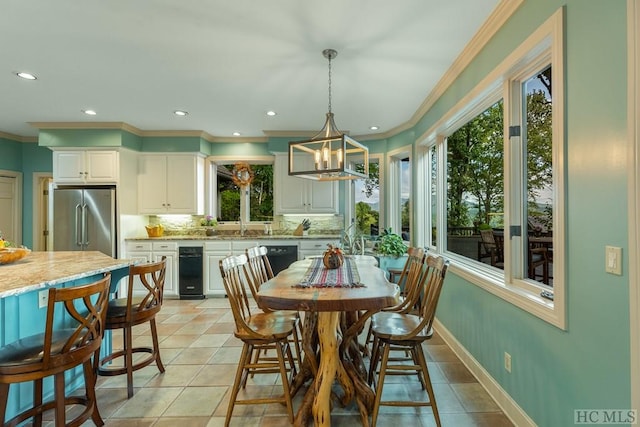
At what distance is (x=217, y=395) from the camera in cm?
229

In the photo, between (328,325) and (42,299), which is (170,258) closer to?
(42,299)

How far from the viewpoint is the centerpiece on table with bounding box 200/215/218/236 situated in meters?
5.32

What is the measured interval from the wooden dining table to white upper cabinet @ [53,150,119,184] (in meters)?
3.94

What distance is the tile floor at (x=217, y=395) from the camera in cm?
199

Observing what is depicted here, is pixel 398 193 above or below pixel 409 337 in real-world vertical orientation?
above

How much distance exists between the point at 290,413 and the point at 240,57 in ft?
9.06

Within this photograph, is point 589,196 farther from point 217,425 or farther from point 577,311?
point 217,425

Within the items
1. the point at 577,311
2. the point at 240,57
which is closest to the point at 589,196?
the point at 577,311

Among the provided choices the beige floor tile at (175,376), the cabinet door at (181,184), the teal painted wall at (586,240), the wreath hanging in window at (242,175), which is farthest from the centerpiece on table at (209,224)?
the teal painted wall at (586,240)

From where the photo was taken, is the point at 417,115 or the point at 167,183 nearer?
the point at 417,115

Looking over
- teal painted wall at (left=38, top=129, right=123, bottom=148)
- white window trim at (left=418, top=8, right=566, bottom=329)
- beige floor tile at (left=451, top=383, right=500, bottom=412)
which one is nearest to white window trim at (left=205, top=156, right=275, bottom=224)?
teal painted wall at (left=38, top=129, right=123, bottom=148)

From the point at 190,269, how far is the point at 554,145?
15.4 ft

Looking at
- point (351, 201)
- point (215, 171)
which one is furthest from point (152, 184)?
point (351, 201)

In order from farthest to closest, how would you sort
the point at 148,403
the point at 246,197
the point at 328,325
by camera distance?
1. the point at 246,197
2. the point at 148,403
3. the point at 328,325
